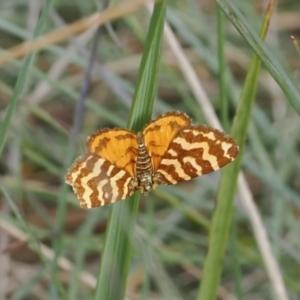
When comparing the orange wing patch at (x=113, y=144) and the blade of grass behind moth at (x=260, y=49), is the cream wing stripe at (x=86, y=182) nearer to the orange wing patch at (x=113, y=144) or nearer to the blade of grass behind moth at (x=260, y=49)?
the orange wing patch at (x=113, y=144)

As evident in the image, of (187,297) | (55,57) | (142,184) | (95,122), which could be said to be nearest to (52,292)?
(142,184)

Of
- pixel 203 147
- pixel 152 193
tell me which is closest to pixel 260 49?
pixel 203 147

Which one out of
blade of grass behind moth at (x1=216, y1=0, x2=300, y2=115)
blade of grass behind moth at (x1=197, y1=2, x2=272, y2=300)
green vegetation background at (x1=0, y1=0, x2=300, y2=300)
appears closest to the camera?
blade of grass behind moth at (x1=216, y1=0, x2=300, y2=115)

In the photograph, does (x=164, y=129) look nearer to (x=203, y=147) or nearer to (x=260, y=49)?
(x=203, y=147)

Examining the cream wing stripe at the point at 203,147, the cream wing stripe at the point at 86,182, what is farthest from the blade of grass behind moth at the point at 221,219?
the cream wing stripe at the point at 86,182

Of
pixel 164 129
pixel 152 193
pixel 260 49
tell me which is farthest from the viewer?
pixel 152 193

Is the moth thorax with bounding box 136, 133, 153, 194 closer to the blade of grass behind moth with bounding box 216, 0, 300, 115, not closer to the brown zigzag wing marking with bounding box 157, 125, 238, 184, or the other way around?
the brown zigzag wing marking with bounding box 157, 125, 238, 184

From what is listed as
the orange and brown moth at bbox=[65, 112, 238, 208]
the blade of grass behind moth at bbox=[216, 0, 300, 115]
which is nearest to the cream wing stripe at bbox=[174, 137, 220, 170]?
the orange and brown moth at bbox=[65, 112, 238, 208]
